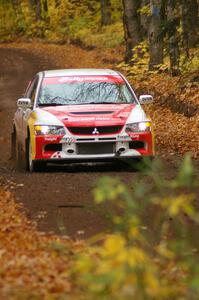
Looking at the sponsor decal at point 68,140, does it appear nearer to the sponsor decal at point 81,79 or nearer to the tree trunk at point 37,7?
the sponsor decal at point 81,79

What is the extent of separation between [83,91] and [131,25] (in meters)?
17.0

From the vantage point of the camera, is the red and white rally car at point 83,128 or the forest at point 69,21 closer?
the red and white rally car at point 83,128

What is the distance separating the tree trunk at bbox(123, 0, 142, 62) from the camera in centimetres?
3153

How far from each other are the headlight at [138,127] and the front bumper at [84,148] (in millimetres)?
80

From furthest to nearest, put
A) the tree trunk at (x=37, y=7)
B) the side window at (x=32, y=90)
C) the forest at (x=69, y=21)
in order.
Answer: the tree trunk at (x=37, y=7)
the forest at (x=69, y=21)
the side window at (x=32, y=90)

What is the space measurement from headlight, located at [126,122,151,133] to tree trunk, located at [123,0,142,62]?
1786 centimetres

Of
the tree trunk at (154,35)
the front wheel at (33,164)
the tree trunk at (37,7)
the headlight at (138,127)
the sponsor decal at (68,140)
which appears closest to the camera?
the sponsor decal at (68,140)

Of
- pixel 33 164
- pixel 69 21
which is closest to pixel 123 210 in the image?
pixel 33 164

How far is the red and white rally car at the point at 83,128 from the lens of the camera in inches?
546

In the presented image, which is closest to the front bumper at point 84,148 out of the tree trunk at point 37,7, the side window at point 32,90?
the side window at point 32,90

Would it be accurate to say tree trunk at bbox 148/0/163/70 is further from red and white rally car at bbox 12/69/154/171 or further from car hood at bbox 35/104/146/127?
car hood at bbox 35/104/146/127

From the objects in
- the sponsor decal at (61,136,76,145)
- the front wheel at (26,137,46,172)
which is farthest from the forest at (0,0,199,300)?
the sponsor decal at (61,136,76,145)

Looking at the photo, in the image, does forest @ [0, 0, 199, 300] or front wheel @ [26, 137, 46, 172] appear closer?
forest @ [0, 0, 199, 300]

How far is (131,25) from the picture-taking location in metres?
31.6
